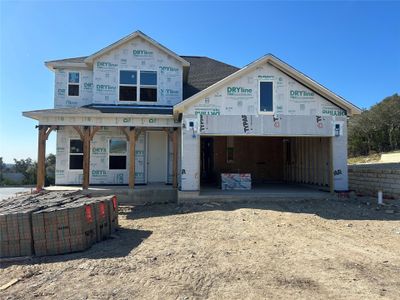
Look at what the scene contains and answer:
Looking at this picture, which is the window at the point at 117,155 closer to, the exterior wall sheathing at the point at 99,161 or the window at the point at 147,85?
the exterior wall sheathing at the point at 99,161

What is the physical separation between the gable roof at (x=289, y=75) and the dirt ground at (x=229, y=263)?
4950 mm

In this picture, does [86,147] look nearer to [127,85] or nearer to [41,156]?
[41,156]

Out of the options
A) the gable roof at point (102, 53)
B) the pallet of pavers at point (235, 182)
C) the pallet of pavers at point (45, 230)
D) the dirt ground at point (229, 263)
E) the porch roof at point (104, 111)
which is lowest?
the dirt ground at point (229, 263)

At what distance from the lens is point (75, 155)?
15.3 metres

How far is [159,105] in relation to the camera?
51.0 ft

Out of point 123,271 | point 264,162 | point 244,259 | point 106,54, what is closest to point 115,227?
point 123,271

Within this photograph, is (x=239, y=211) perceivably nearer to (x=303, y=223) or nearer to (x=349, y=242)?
(x=303, y=223)

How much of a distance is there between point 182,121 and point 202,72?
7163 millimetres

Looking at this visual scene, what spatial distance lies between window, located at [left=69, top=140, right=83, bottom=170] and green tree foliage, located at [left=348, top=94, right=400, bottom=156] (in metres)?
31.1

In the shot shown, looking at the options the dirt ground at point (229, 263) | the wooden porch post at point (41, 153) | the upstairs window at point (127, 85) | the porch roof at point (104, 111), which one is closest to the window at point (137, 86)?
the upstairs window at point (127, 85)

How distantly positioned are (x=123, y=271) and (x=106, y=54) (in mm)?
12221

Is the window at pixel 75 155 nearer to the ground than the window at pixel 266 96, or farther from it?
nearer to the ground

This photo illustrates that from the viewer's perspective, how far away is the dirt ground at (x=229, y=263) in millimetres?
4695

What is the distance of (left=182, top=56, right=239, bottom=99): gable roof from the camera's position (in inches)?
Answer: 687
